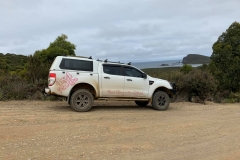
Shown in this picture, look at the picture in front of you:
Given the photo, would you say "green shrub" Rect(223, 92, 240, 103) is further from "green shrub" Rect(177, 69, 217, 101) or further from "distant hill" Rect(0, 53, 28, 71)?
"distant hill" Rect(0, 53, 28, 71)

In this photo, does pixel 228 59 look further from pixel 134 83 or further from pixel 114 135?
pixel 114 135

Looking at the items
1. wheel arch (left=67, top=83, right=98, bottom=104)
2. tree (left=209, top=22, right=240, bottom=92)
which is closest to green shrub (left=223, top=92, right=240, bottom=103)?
tree (left=209, top=22, right=240, bottom=92)

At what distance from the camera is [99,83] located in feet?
31.0

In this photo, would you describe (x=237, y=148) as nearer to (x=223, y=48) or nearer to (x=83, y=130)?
(x=83, y=130)

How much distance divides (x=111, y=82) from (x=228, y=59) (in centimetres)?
1349

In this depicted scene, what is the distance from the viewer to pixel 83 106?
9.17m

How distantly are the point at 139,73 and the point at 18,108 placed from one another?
183 inches

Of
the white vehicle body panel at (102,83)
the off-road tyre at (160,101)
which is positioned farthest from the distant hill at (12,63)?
the off-road tyre at (160,101)

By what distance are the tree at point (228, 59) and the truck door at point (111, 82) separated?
11.4 m

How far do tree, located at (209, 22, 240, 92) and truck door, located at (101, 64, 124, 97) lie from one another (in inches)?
447

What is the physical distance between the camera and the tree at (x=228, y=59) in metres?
19.3

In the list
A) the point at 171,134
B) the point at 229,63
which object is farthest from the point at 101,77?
the point at 229,63

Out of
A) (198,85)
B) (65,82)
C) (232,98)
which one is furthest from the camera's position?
(232,98)

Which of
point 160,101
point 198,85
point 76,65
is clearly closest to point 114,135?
point 76,65
